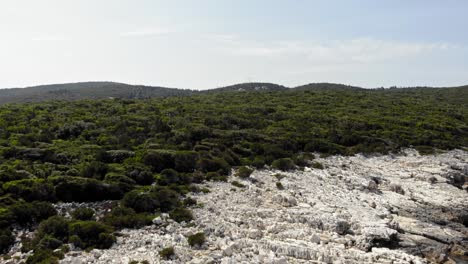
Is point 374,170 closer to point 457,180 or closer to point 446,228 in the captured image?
point 457,180

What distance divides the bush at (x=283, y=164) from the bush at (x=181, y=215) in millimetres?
8833

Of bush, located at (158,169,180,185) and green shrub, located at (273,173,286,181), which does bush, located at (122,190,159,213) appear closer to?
bush, located at (158,169,180,185)

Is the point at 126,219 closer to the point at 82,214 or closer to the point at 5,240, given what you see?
the point at 82,214

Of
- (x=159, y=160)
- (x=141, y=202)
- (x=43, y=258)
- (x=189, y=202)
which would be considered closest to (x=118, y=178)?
(x=141, y=202)

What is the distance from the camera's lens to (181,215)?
1502 cm

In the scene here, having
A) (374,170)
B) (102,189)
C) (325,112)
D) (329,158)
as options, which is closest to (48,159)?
(102,189)

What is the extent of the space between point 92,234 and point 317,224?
8.11 m

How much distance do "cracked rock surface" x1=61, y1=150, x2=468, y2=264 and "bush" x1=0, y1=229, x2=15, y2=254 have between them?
2.05 metres

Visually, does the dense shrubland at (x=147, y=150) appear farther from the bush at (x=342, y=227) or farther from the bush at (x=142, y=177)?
the bush at (x=342, y=227)

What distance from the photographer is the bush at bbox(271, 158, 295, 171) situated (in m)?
23.0

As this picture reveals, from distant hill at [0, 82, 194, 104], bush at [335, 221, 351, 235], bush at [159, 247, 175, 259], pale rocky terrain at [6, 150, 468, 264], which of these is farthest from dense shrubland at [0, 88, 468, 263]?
distant hill at [0, 82, 194, 104]

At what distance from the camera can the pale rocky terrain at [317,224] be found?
12812 millimetres

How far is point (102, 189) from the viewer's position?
16.6 m

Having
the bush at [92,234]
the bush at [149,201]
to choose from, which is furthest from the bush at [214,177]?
the bush at [92,234]
